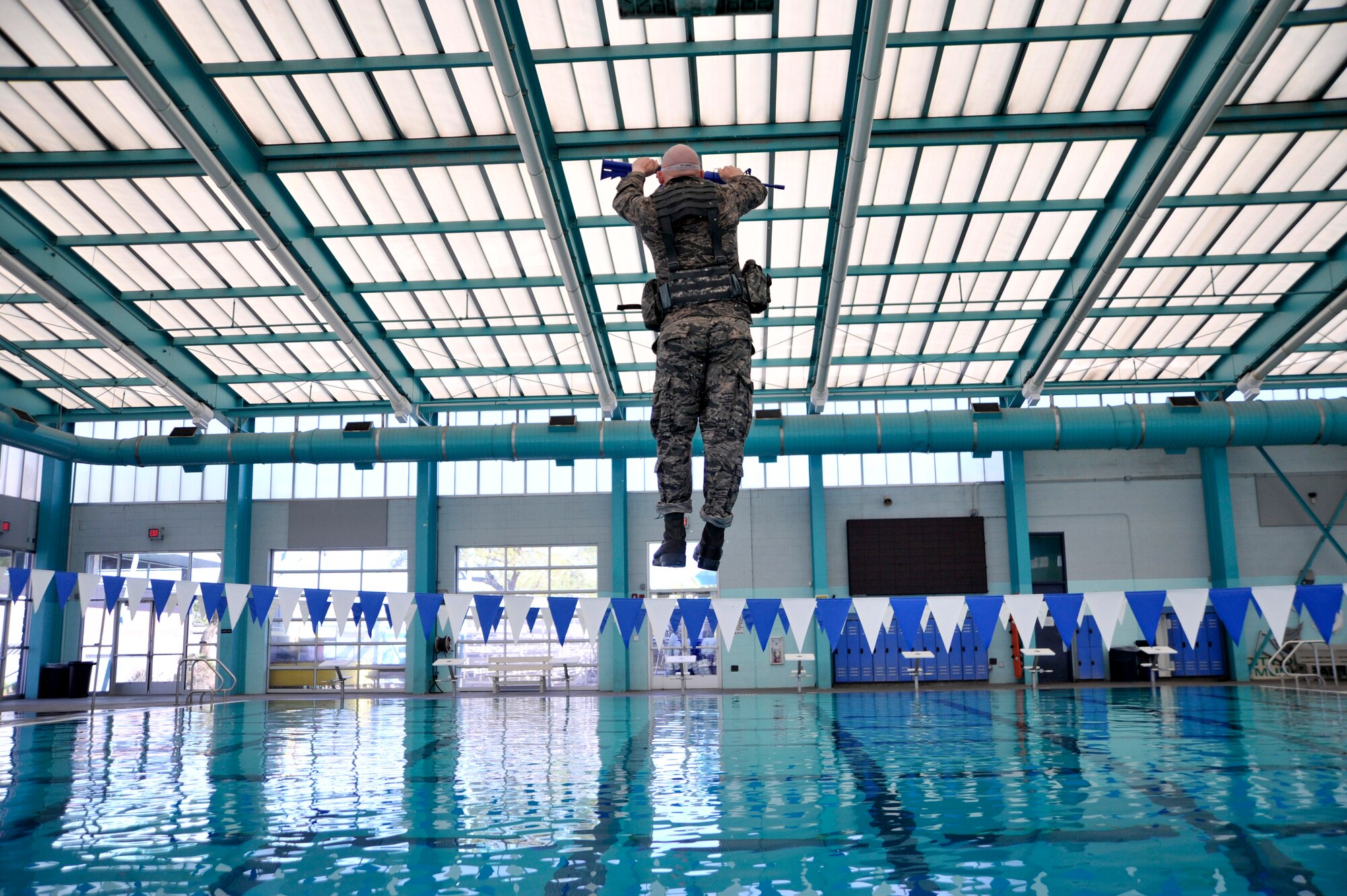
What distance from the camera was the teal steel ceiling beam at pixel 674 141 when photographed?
1822 cm

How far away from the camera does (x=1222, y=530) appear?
2984cm

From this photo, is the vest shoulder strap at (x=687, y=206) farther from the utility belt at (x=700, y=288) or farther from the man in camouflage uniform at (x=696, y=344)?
the utility belt at (x=700, y=288)

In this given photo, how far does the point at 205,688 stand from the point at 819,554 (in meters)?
19.8

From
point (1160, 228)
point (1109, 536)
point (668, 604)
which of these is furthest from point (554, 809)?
point (1109, 536)

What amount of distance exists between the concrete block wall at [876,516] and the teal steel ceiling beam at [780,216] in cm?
1179

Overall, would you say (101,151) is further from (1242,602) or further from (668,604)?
(1242,602)

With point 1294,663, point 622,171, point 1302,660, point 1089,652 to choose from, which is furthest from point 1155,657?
point 622,171

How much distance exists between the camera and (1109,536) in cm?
3092

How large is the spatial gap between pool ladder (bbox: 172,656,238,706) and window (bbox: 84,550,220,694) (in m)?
0.36

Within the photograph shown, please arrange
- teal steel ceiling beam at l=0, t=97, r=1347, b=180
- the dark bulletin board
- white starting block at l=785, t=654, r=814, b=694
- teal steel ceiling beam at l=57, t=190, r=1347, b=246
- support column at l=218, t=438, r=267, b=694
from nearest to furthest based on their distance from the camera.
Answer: teal steel ceiling beam at l=0, t=97, r=1347, b=180 < teal steel ceiling beam at l=57, t=190, r=1347, b=246 < white starting block at l=785, t=654, r=814, b=694 < the dark bulletin board < support column at l=218, t=438, r=267, b=694

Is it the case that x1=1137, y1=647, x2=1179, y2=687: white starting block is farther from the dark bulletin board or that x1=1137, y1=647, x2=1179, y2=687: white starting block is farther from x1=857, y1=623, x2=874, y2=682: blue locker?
x1=857, y1=623, x2=874, y2=682: blue locker

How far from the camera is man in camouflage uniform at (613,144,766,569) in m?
5.85

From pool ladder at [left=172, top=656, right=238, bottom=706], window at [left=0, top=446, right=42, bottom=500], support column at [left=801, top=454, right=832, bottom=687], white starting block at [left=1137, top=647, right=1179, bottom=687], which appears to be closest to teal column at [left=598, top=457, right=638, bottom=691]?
support column at [left=801, top=454, right=832, bottom=687]

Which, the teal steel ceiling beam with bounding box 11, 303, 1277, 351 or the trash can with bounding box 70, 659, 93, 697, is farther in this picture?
the trash can with bounding box 70, 659, 93, 697
